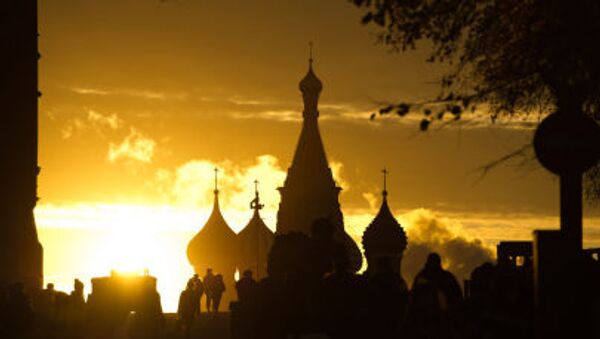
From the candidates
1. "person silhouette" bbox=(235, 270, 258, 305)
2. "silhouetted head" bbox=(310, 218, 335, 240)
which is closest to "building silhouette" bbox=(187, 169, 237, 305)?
"person silhouette" bbox=(235, 270, 258, 305)

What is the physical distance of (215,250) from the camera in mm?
172000

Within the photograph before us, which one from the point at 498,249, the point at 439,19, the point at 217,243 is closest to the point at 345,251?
the point at 439,19

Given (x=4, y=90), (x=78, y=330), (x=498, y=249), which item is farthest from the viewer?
(x=4, y=90)

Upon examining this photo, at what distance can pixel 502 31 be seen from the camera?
1848cm

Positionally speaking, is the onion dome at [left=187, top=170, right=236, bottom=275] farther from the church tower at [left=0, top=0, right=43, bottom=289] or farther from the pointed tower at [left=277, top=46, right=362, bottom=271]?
the church tower at [left=0, top=0, right=43, bottom=289]

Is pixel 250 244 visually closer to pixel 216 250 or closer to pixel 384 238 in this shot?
pixel 216 250

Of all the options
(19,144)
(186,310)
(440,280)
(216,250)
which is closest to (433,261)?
(440,280)

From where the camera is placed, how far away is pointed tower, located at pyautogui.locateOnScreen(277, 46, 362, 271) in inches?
7190

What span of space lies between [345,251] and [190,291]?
23.8m

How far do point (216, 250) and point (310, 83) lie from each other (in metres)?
23.9

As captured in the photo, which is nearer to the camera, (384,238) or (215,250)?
(384,238)

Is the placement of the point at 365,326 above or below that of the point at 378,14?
below

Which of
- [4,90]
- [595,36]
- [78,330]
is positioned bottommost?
[78,330]

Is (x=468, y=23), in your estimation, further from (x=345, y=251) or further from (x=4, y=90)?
(x=4, y=90)
